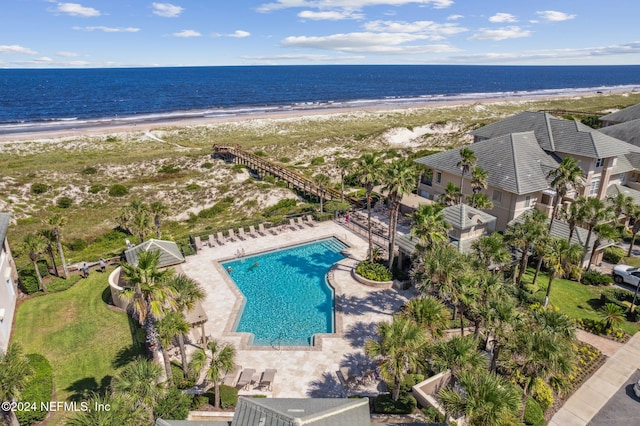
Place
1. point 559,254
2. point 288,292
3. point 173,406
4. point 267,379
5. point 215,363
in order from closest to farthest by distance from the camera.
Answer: point 215,363 < point 173,406 < point 267,379 < point 559,254 < point 288,292

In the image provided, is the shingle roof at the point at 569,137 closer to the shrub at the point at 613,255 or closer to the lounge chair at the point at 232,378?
the shrub at the point at 613,255

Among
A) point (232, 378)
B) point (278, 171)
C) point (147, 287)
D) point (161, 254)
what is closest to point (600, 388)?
point (232, 378)

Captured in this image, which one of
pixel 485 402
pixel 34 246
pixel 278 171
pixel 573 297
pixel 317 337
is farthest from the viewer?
pixel 278 171

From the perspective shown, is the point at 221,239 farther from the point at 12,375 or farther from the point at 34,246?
the point at 12,375

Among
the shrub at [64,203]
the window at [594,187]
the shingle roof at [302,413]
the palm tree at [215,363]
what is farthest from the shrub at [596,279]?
the shrub at [64,203]

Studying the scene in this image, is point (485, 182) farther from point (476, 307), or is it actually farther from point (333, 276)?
point (476, 307)

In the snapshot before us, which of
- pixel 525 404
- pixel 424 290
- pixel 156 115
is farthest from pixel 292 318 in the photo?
pixel 156 115

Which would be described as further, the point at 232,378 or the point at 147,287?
the point at 232,378
